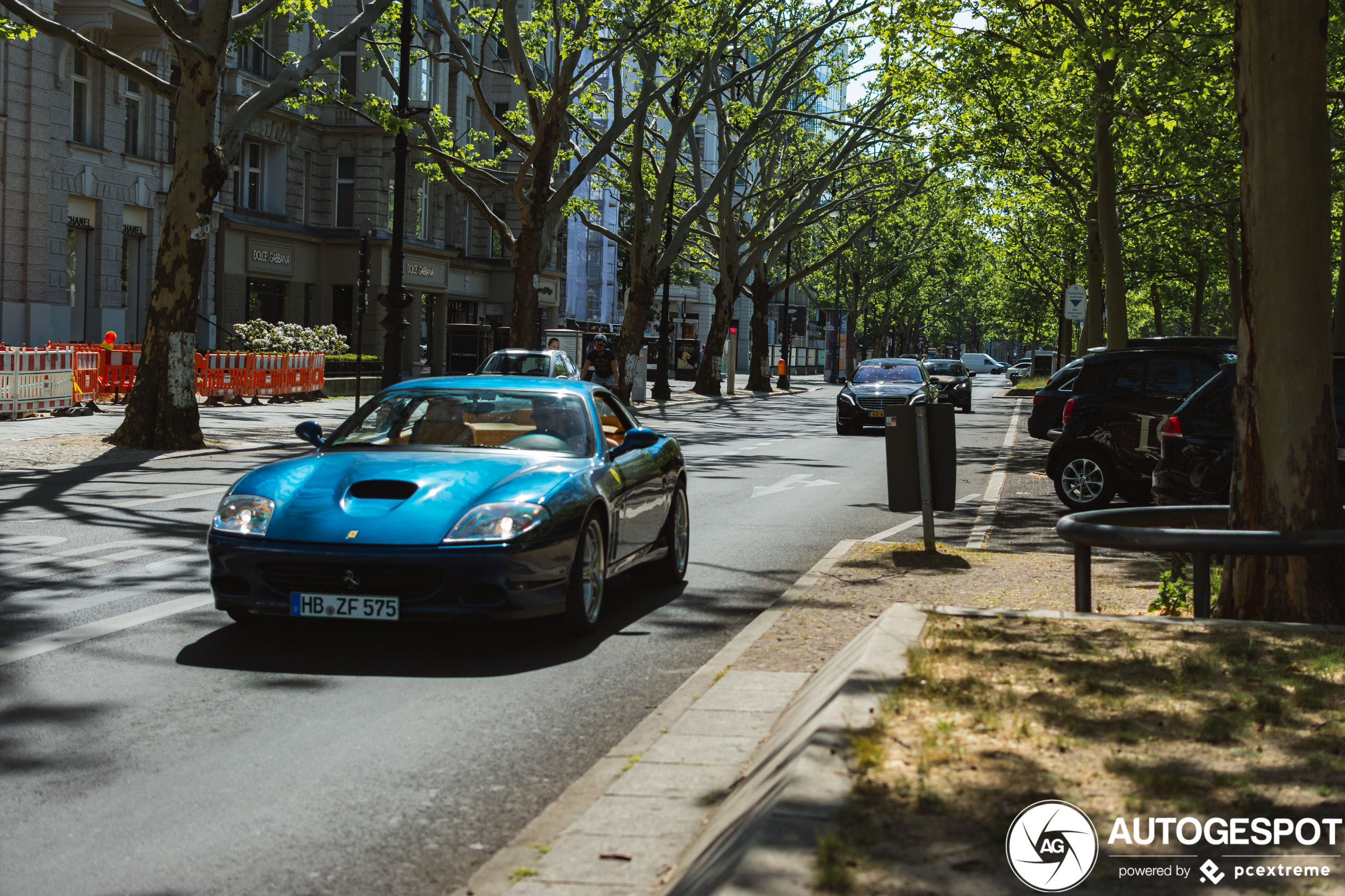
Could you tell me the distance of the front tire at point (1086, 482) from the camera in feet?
49.3

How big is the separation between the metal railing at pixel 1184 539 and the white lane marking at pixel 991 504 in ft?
12.2

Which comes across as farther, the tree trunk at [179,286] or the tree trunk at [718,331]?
the tree trunk at [718,331]

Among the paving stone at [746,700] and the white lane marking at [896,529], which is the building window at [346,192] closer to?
the white lane marking at [896,529]

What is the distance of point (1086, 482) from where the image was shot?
49.9 feet

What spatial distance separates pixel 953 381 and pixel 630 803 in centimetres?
3751

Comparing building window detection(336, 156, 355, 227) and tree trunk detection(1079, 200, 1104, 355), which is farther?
building window detection(336, 156, 355, 227)

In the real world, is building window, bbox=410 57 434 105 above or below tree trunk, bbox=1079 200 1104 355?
above

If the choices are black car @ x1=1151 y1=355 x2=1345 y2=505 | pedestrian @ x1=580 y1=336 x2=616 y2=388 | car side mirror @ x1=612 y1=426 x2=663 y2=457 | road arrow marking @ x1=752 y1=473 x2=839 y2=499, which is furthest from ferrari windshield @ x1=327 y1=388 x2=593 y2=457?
pedestrian @ x1=580 y1=336 x2=616 y2=388

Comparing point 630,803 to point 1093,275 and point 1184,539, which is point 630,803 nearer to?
point 1184,539

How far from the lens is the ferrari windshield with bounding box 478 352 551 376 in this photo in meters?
25.6

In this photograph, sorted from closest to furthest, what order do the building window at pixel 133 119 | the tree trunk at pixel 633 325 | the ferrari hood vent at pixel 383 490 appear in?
the ferrari hood vent at pixel 383 490, the building window at pixel 133 119, the tree trunk at pixel 633 325

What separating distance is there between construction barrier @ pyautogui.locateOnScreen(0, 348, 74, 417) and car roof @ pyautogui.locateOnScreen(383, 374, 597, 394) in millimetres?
15914

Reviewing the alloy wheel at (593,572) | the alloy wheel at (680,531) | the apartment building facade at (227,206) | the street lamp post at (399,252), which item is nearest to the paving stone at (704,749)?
the alloy wheel at (593,572)

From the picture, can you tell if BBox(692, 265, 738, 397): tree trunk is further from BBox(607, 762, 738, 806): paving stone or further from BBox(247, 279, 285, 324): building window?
BBox(607, 762, 738, 806): paving stone
